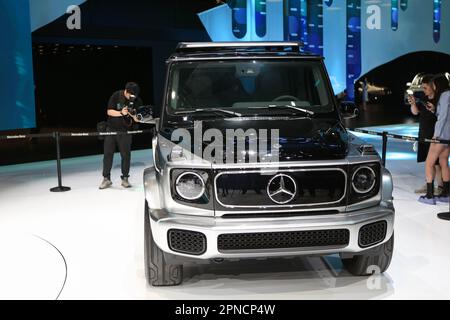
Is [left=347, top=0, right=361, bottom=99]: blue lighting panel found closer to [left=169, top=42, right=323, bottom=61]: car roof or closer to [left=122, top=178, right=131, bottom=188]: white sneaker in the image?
[left=122, top=178, right=131, bottom=188]: white sneaker

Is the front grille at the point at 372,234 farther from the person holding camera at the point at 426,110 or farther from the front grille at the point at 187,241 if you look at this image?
the person holding camera at the point at 426,110

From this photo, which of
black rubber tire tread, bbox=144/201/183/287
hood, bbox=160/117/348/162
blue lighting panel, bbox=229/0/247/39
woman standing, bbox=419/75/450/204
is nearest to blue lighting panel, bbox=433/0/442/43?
blue lighting panel, bbox=229/0/247/39

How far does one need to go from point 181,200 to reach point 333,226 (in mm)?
975

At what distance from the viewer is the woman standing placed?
6219 millimetres

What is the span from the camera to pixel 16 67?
33.0 ft

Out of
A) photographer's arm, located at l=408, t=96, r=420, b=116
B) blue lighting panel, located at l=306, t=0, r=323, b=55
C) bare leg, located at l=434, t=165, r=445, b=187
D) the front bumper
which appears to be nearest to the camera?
the front bumper

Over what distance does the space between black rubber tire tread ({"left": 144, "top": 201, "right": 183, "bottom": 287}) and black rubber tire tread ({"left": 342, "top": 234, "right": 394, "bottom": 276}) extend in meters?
1.32

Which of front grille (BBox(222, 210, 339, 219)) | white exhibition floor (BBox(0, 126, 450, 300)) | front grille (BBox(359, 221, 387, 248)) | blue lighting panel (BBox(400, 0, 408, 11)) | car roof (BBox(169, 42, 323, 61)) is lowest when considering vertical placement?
white exhibition floor (BBox(0, 126, 450, 300))

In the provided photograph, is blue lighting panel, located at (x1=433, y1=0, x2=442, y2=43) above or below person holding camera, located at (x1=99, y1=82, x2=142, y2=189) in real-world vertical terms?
above

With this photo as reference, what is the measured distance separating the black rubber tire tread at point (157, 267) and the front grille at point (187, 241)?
0.27m

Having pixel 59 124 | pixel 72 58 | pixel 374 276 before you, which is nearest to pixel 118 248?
pixel 374 276

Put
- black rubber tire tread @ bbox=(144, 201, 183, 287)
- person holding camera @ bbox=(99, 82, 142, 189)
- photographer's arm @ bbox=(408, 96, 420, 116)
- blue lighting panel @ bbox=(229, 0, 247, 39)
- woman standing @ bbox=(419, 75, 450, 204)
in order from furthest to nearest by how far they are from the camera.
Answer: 1. blue lighting panel @ bbox=(229, 0, 247, 39)
2. person holding camera @ bbox=(99, 82, 142, 189)
3. photographer's arm @ bbox=(408, 96, 420, 116)
4. woman standing @ bbox=(419, 75, 450, 204)
5. black rubber tire tread @ bbox=(144, 201, 183, 287)

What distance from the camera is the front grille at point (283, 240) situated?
3.40 metres
